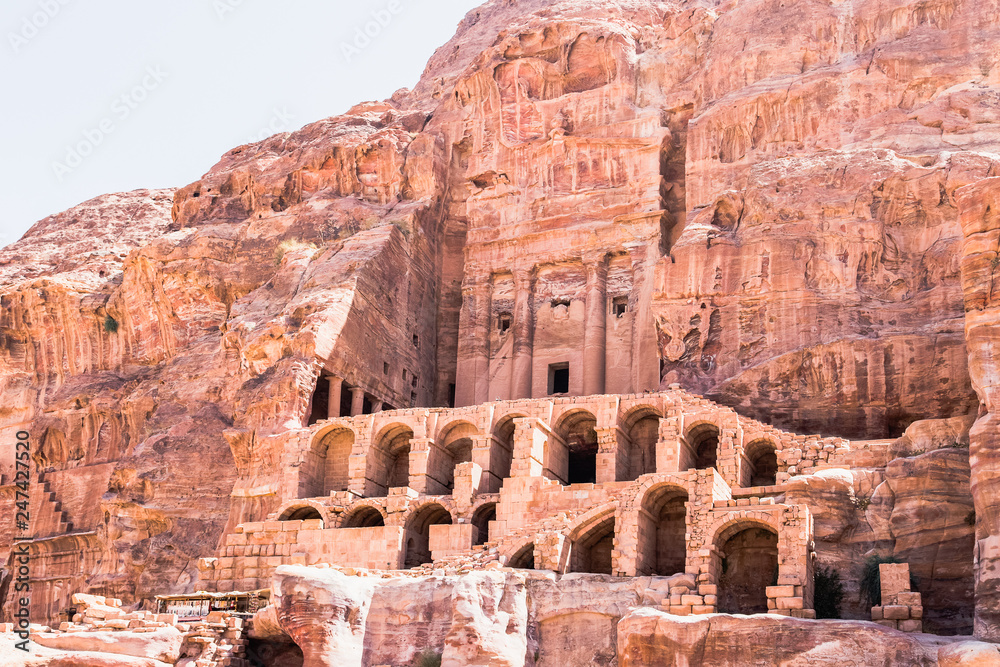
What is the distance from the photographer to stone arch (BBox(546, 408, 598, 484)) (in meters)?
48.8

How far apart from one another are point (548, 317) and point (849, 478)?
22.1 m

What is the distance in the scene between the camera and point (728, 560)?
129ft

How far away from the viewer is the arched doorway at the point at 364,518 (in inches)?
1859

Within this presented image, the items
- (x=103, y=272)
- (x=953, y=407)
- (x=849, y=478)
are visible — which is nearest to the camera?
(x=849, y=478)

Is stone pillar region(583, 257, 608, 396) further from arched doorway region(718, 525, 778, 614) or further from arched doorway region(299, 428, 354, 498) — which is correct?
arched doorway region(718, 525, 778, 614)

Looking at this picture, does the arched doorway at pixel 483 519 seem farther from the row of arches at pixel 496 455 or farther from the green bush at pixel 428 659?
the green bush at pixel 428 659

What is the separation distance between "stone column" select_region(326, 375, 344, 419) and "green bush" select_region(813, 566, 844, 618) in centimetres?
2347

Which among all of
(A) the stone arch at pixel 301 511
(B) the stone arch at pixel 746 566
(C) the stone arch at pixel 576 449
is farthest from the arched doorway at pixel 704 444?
(A) the stone arch at pixel 301 511

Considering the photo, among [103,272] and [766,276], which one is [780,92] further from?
[103,272]

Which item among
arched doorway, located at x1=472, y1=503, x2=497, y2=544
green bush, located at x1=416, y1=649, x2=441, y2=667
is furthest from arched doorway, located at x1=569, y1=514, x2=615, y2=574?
green bush, located at x1=416, y1=649, x2=441, y2=667

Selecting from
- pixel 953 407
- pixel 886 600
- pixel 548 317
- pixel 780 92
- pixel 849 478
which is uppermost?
pixel 780 92

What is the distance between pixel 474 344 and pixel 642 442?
40.6ft

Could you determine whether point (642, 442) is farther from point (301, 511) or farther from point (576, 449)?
point (301, 511)

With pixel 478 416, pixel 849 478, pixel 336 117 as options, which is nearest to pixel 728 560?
pixel 849 478
